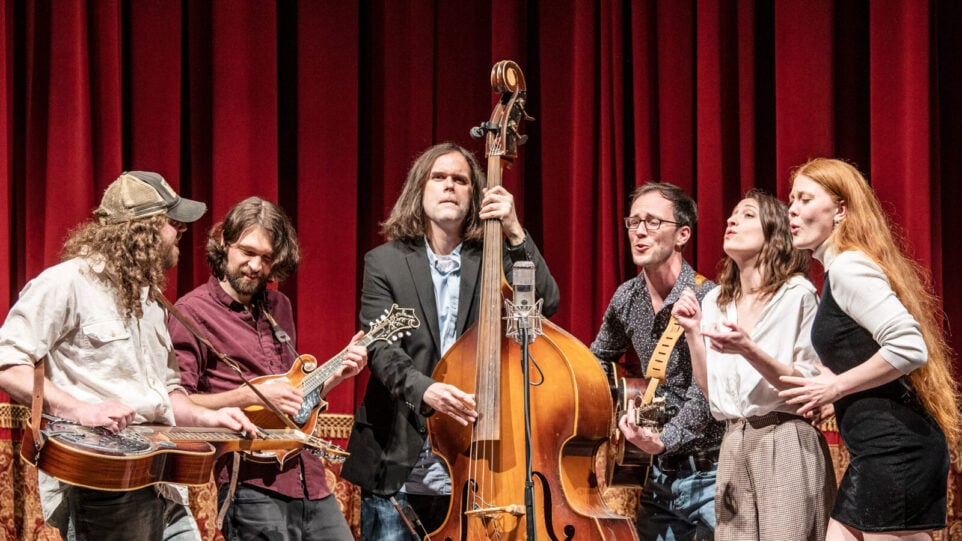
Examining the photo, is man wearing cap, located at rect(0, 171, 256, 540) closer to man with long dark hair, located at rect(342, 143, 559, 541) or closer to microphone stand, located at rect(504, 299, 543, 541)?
man with long dark hair, located at rect(342, 143, 559, 541)

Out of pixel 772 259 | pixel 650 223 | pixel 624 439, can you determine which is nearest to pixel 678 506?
pixel 624 439

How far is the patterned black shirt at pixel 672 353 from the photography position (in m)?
3.73

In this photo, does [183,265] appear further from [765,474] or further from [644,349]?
[765,474]

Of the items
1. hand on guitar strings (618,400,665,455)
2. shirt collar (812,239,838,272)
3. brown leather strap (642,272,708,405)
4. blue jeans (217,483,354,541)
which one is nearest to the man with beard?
blue jeans (217,483,354,541)

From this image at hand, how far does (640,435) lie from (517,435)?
0.70m

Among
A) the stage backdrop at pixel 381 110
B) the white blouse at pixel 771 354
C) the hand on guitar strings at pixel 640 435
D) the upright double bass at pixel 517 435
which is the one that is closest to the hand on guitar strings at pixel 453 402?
the upright double bass at pixel 517 435

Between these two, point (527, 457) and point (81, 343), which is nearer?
point (527, 457)

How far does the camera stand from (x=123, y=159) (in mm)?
5379

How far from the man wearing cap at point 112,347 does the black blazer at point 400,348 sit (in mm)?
415

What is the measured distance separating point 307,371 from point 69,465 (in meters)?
1.20

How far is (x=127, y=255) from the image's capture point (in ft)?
10.6

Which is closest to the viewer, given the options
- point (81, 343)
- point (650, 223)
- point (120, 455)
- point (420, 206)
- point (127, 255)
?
point (120, 455)

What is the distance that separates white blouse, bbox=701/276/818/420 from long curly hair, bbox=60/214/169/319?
179cm

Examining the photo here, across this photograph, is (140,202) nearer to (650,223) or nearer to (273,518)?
(273,518)
